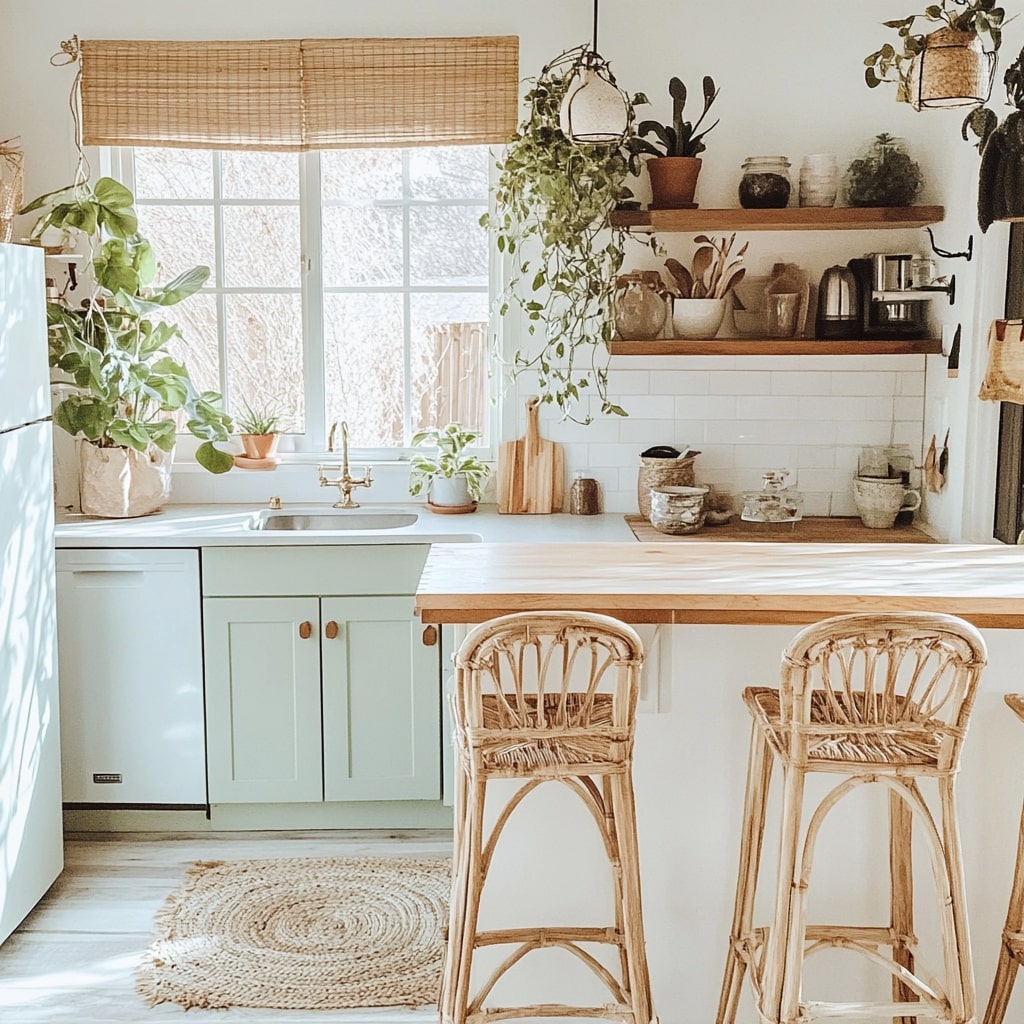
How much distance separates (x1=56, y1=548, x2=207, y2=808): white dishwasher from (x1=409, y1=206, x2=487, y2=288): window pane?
4.30 feet

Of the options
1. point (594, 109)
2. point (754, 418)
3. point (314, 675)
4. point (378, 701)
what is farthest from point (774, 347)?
point (314, 675)

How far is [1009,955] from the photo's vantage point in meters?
2.46

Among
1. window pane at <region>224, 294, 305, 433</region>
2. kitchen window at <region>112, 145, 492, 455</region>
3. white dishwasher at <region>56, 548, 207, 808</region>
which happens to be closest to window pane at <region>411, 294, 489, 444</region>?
kitchen window at <region>112, 145, 492, 455</region>

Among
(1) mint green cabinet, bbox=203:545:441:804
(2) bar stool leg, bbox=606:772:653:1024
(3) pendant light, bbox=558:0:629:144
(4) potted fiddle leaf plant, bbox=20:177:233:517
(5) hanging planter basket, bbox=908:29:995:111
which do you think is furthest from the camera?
(4) potted fiddle leaf plant, bbox=20:177:233:517

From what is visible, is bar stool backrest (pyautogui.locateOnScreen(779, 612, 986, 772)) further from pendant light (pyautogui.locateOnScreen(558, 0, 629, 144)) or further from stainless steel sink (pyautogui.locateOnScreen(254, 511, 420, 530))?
stainless steel sink (pyautogui.locateOnScreen(254, 511, 420, 530))

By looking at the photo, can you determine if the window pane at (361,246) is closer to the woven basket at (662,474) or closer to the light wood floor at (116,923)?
the woven basket at (662,474)

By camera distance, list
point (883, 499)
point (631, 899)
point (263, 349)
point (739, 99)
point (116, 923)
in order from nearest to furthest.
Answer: point (631, 899) → point (116, 923) → point (883, 499) → point (739, 99) → point (263, 349)

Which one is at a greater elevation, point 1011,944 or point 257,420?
point 257,420

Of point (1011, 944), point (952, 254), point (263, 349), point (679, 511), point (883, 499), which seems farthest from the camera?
point (263, 349)

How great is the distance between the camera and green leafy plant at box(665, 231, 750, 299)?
4082 mm

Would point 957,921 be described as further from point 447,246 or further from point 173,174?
point 173,174

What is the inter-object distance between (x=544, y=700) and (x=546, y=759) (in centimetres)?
14

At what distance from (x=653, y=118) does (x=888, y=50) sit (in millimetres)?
1228

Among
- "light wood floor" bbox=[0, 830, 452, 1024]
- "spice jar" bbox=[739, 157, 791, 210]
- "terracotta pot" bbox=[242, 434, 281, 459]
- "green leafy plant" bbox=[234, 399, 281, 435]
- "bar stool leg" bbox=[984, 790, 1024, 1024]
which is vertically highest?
"spice jar" bbox=[739, 157, 791, 210]
